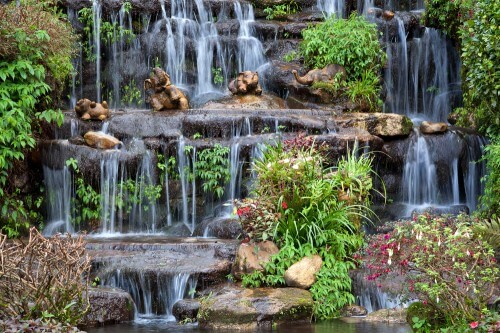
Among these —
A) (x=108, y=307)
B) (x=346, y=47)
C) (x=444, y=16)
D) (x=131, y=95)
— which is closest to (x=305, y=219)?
(x=108, y=307)

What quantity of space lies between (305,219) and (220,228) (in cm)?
216

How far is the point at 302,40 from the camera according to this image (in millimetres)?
17078

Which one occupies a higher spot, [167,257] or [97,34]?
[97,34]

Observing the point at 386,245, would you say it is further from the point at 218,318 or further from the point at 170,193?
the point at 170,193

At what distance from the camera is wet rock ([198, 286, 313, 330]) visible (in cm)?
842

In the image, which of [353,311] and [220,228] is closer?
[353,311]

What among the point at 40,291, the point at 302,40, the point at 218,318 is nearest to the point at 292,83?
the point at 302,40

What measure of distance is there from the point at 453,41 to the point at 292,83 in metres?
4.15

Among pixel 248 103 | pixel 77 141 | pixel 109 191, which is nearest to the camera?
pixel 109 191

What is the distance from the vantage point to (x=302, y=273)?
9344mm

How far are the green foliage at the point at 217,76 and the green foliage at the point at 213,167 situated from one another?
14.4ft

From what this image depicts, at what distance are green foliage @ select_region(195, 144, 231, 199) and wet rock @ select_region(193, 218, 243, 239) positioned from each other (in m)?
0.79

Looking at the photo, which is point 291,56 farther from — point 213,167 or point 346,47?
point 213,167

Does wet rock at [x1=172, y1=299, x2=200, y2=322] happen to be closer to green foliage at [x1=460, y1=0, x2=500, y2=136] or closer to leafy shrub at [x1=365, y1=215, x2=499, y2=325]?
leafy shrub at [x1=365, y1=215, x2=499, y2=325]
